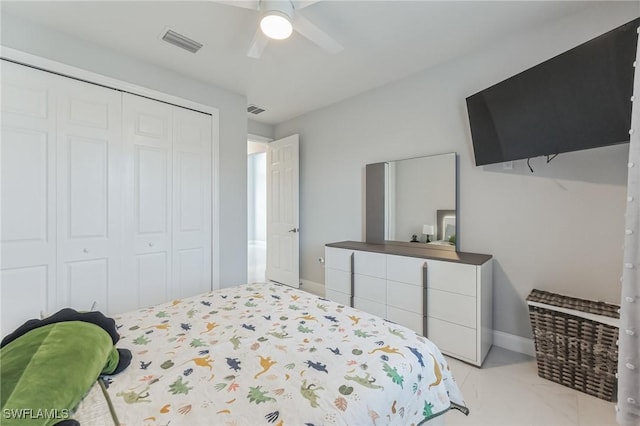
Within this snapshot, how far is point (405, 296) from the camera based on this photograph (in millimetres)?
2500

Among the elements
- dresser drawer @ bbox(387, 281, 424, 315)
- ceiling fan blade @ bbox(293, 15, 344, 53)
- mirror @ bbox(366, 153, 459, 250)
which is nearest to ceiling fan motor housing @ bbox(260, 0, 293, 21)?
ceiling fan blade @ bbox(293, 15, 344, 53)

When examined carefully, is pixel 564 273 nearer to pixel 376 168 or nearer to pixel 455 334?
pixel 455 334

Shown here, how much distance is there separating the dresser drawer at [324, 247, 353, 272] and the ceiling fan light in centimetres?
205

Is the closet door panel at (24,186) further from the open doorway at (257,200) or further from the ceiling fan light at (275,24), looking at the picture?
the open doorway at (257,200)

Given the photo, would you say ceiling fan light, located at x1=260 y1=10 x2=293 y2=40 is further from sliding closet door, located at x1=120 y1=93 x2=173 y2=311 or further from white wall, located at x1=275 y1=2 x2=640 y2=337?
white wall, located at x1=275 y1=2 x2=640 y2=337

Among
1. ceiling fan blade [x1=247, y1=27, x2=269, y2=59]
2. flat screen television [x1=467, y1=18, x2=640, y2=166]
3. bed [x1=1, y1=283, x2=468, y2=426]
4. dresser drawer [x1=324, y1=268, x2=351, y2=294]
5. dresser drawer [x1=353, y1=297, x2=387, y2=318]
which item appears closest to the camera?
bed [x1=1, y1=283, x2=468, y2=426]

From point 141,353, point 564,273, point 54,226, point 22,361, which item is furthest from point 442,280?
point 54,226

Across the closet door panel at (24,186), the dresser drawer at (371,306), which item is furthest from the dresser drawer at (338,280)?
the closet door panel at (24,186)

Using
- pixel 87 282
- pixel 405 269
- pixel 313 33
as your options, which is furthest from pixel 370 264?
pixel 87 282

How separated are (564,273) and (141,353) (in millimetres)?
2786

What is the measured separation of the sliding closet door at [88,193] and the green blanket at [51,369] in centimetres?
152

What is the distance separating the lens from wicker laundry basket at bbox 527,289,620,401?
1.68 metres

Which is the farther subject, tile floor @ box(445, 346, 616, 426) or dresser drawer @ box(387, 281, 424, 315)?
dresser drawer @ box(387, 281, 424, 315)

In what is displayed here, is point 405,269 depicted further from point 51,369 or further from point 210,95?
point 210,95
